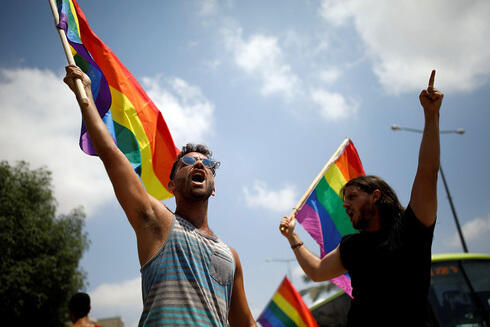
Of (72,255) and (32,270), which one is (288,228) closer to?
(32,270)

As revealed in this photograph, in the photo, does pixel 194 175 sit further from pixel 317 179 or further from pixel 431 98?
pixel 317 179

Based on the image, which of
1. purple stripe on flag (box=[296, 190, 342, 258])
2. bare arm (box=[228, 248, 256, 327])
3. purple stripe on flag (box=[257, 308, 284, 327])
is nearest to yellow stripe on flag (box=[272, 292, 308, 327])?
purple stripe on flag (box=[257, 308, 284, 327])

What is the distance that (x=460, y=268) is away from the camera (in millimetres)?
6684

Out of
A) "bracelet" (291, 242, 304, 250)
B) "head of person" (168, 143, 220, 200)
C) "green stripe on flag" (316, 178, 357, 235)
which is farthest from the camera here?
"green stripe on flag" (316, 178, 357, 235)

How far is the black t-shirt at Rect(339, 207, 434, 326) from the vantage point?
2.18 m

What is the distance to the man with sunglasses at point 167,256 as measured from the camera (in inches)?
73.0

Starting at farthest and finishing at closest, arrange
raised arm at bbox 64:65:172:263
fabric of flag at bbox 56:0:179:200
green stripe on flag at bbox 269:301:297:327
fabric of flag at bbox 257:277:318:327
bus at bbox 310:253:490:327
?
green stripe on flag at bbox 269:301:297:327, fabric of flag at bbox 257:277:318:327, bus at bbox 310:253:490:327, fabric of flag at bbox 56:0:179:200, raised arm at bbox 64:65:172:263

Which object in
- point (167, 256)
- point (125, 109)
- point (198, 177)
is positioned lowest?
point (167, 256)

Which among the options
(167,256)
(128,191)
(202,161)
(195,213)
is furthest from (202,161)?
(167,256)

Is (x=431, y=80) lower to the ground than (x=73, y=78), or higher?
lower

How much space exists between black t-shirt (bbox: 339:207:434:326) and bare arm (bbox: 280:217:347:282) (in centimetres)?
40

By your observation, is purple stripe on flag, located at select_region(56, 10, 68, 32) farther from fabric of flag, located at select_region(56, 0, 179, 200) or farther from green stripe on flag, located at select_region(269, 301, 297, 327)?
green stripe on flag, located at select_region(269, 301, 297, 327)

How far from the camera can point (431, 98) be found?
2340 mm

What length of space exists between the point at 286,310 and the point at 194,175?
6027 mm
